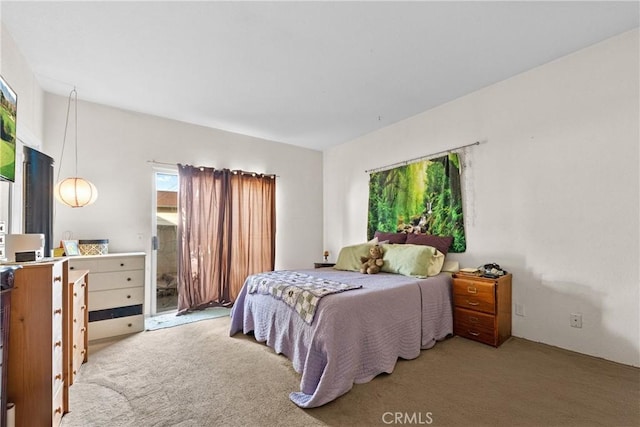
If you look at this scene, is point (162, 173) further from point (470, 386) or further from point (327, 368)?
point (470, 386)

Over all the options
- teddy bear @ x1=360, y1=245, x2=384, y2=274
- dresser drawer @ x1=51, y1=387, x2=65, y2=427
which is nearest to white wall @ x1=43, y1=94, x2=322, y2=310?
dresser drawer @ x1=51, y1=387, x2=65, y2=427

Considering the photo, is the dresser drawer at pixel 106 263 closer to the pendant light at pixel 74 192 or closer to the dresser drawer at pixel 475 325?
the pendant light at pixel 74 192

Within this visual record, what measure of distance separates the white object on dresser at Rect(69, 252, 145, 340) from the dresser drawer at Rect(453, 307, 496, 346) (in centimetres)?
335

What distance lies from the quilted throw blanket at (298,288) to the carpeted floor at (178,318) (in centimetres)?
111

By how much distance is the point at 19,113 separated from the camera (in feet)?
7.64

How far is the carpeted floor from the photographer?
3.28m

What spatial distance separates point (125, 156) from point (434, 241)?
12.8 ft

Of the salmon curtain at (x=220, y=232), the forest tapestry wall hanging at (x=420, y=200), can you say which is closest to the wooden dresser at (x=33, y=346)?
the salmon curtain at (x=220, y=232)

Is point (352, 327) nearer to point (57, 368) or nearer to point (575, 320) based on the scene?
point (57, 368)

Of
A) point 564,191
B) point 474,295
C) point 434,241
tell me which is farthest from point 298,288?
point 564,191

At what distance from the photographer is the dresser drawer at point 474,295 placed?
2.59 metres

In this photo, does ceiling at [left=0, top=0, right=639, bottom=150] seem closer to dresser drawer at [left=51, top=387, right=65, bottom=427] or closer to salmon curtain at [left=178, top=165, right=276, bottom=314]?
salmon curtain at [left=178, top=165, right=276, bottom=314]

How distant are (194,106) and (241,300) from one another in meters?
2.34

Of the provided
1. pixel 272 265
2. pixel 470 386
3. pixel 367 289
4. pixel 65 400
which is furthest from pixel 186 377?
pixel 272 265
